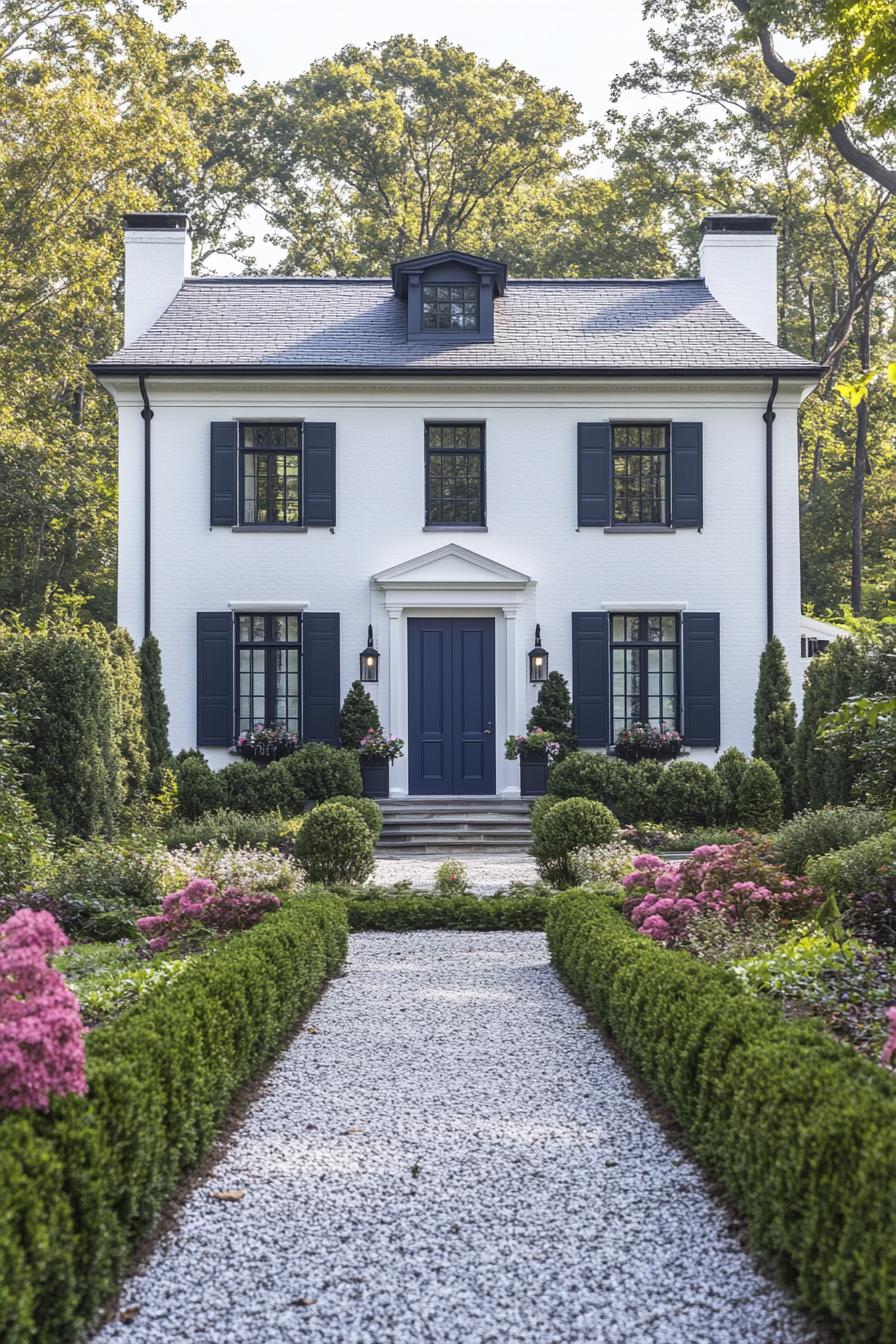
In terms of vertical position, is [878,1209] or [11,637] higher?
[11,637]

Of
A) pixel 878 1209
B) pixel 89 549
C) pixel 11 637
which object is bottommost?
pixel 878 1209

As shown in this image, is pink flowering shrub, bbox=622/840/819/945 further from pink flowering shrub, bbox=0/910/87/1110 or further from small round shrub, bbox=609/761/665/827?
small round shrub, bbox=609/761/665/827

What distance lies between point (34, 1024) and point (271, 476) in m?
14.8

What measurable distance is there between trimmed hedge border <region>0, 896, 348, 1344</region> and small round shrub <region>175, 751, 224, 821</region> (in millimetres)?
9690

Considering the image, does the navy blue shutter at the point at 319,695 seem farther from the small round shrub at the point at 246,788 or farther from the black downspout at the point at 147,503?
the black downspout at the point at 147,503

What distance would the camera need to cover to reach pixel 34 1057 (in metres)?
3.69

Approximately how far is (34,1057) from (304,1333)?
1.03 metres

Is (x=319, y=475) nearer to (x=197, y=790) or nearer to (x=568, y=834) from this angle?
(x=197, y=790)

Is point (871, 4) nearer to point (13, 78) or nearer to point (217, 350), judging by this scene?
point (217, 350)

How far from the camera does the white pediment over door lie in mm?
17484

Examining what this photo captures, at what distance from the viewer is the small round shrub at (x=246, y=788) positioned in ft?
51.5

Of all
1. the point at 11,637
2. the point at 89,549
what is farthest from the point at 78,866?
the point at 89,549

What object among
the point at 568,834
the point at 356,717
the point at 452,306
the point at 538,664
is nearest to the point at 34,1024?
the point at 568,834

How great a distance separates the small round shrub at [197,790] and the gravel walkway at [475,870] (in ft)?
7.99
